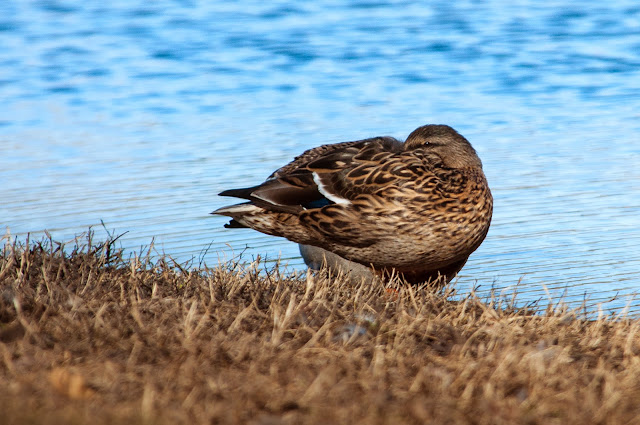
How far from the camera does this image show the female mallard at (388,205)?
19.0 ft

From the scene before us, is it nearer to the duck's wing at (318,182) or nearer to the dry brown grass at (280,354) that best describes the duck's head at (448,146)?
the duck's wing at (318,182)

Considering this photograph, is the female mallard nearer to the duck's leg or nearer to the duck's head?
the duck's head

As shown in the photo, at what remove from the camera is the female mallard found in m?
5.78

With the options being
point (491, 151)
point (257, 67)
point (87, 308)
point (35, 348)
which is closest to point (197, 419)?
point (35, 348)

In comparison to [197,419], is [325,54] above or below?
above

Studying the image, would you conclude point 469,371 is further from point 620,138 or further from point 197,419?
point 620,138

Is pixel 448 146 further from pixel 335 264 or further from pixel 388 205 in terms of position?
pixel 335 264

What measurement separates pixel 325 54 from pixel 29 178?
228 inches

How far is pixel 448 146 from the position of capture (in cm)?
627

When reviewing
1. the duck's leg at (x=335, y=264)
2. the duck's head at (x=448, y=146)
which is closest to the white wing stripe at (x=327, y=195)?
the duck's leg at (x=335, y=264)

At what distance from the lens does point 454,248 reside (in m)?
5.86

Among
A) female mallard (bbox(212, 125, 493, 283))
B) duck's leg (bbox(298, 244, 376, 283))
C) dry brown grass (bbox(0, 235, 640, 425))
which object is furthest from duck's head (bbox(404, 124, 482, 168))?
dry brown grass (bbox(0, 235, 640, 425))

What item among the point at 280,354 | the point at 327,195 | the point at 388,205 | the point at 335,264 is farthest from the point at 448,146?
the point at 280,354

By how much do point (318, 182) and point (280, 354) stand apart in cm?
216
